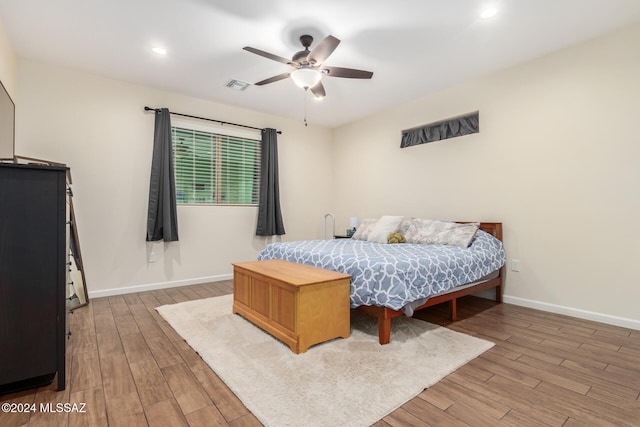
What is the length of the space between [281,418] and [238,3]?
2781 mm

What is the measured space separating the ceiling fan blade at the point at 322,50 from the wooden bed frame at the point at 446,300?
2014 millimetres

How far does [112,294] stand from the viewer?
12.4 ft

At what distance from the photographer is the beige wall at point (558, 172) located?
2.77 meters

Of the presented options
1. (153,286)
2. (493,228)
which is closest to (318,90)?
(493,228)

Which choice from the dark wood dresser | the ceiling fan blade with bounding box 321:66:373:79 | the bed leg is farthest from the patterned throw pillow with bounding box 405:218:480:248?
the dark wood dresser

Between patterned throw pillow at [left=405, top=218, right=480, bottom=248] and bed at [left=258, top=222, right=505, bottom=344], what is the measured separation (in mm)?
68

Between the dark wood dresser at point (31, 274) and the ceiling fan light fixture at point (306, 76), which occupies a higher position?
the ceiling fan light fixture at point (306, 76)

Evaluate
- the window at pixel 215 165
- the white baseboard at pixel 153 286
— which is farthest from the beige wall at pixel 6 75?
the white baseboard at pixel 153 286

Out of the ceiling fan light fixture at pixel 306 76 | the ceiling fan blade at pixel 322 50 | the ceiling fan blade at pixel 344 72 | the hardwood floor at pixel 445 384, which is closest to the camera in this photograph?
the hardwood floor at pixel 445 384

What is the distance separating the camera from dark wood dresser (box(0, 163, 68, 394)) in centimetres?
158

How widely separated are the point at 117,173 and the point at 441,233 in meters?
4.00

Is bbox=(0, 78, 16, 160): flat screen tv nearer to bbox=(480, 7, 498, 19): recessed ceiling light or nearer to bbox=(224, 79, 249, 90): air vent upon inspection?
bbox=(224, 79, 249, 90): air vent

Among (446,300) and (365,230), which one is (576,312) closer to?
(446,300)

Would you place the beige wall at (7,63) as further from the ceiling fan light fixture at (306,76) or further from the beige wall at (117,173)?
the ceiling fan light fixture at (306,76)
